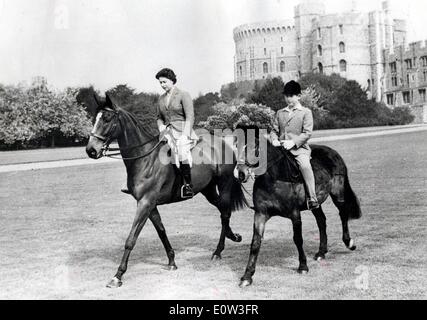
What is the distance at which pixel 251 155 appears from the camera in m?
7.35

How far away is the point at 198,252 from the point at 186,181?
1.75 meters

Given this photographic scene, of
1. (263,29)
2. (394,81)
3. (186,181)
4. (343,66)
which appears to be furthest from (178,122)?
(263,29)

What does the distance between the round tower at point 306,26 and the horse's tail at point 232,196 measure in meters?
107

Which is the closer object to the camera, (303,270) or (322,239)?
(303,270)

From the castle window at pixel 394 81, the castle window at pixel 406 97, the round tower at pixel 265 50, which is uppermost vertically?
the round tower at pixel 265 50

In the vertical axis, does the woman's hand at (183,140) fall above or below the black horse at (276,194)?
above

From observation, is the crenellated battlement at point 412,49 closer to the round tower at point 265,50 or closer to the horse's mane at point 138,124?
the round tower at point 265,50

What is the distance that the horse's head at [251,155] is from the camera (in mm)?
7230

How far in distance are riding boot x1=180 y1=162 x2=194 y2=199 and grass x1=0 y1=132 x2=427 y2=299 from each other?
119cm

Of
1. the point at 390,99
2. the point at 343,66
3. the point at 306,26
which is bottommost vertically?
the point at 390,99

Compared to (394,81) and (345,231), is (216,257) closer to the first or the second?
(345,231)

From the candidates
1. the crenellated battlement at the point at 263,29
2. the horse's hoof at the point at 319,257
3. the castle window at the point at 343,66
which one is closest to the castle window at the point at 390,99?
the castle window at the point at 343,66

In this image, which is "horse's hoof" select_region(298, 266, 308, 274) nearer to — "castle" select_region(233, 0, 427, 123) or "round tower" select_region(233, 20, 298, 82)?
"castle" select_region(233, 0, 427, 123)

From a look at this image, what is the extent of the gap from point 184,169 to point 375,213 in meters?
6.56
